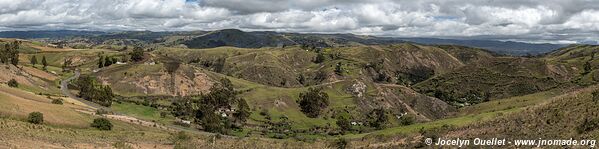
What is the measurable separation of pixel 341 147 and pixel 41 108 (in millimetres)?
44311

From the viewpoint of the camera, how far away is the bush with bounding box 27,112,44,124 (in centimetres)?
6194

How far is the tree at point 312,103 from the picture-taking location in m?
159

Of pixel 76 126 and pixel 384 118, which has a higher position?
pixel 76 126

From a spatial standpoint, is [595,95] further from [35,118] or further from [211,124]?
[211,124]

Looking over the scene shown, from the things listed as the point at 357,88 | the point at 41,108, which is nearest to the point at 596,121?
the point at 41,108

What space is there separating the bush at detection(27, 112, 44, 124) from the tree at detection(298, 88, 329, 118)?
101641mm

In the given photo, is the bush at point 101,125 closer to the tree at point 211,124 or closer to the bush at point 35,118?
the bush at point 35,118

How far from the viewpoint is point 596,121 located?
35531 mm

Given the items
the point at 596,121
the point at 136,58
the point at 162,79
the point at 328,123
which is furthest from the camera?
the point at 136,58

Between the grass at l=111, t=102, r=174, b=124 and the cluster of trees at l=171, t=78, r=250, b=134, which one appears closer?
the cluster of trees at l=171, t=78, r=250, b=134

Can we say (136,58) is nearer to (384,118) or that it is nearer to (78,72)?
(78,72)

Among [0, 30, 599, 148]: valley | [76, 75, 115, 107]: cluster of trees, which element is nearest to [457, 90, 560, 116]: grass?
[0, 30, 599, 148]: valley

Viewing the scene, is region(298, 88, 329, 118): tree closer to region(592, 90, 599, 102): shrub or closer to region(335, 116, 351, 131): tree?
region(335, 116, 351, 131): tree

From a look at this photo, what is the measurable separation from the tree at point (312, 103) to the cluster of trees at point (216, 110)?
22.0m
